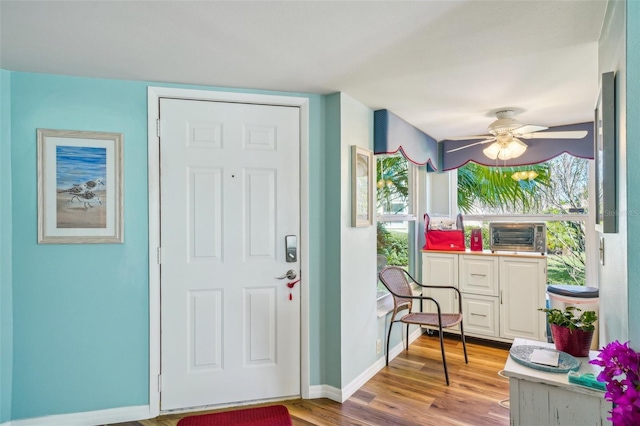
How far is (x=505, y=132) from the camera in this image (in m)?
3.03

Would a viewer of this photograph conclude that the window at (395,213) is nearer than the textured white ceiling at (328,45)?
No

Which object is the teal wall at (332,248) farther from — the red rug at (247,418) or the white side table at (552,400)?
the white side table at (552,400)

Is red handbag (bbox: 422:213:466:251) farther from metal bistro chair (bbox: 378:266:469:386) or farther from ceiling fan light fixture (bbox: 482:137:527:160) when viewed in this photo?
ceiling fan light fixture (bbox: 482:137:527:160)

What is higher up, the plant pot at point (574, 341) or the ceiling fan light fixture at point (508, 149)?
the ceiling fan light fixture at point (508, 149)

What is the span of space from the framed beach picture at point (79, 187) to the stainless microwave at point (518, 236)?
129 inches

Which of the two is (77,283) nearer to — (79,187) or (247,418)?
(79,187)

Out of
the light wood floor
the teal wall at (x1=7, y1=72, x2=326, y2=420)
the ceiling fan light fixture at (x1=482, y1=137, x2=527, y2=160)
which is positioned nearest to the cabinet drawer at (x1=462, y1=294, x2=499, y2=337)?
the light wood floor

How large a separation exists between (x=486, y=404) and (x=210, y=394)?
74.1 inches

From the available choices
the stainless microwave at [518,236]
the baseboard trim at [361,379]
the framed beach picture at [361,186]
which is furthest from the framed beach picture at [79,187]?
the stainless microwave at [518,236]

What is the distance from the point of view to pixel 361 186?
286cm

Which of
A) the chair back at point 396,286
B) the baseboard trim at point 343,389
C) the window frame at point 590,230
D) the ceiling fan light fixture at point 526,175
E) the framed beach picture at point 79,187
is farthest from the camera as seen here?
the ceiling fan light fixture at point 526,175

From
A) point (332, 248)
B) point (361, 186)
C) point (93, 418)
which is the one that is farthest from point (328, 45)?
point (93, 418)

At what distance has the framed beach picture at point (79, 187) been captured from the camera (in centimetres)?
223

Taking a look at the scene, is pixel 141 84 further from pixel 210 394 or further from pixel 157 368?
pixel 210 394
